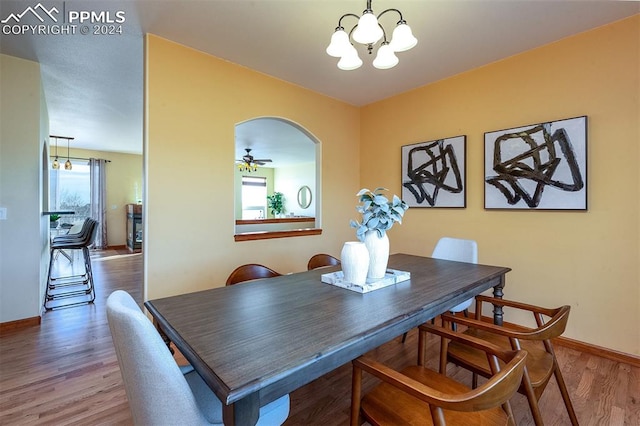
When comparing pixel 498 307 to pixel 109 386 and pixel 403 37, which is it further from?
pixel 109 386

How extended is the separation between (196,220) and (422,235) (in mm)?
2430

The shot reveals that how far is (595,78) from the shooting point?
224cm

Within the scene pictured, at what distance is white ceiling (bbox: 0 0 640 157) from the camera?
1964mm

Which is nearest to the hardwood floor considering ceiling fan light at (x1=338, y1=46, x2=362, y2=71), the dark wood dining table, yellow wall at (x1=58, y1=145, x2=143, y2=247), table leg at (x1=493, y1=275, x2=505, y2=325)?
table leg at (x1=493, y1=275, x2=505, y2=325)

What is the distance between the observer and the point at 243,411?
0.73 meters

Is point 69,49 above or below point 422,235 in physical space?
above

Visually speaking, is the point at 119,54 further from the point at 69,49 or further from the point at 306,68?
the point at 306,68

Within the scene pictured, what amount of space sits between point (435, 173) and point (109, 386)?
131 inches

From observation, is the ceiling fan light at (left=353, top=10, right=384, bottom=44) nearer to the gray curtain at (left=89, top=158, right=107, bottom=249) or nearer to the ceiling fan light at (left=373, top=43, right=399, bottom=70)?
the ceiling fan light at (left=373, top=43, right=399, bottom=70)

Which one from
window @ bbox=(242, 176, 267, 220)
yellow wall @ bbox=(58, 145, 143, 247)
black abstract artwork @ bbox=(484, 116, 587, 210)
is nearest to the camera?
black abstract artwork @ bbox=(484, 116, 587, 210)

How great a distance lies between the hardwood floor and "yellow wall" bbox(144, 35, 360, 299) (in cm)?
69

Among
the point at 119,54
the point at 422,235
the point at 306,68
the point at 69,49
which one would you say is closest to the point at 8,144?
the point at 69,49

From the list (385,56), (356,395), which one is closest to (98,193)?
(385,56)

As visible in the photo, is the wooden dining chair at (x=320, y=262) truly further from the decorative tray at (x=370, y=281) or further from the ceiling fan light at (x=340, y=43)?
the ceiling fan light at (x=340, y=43)
